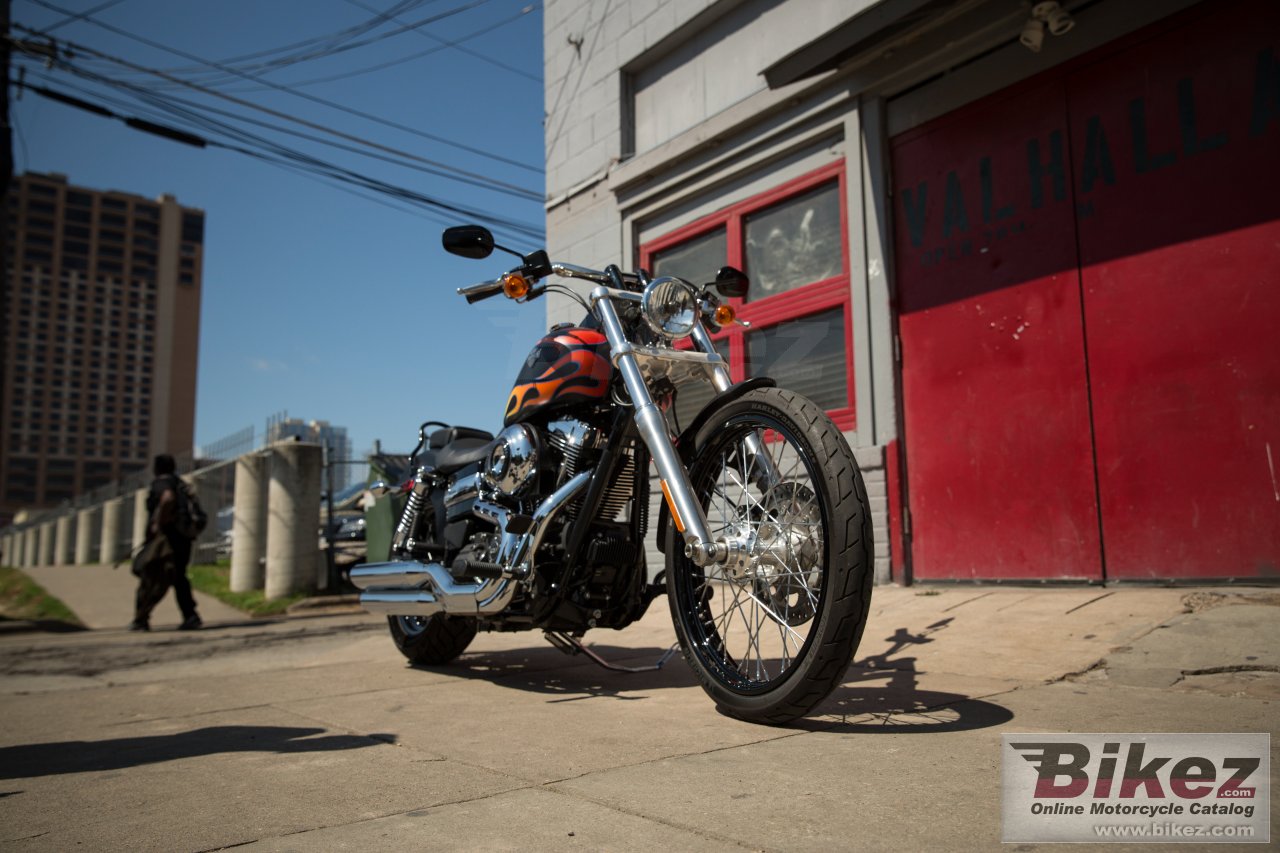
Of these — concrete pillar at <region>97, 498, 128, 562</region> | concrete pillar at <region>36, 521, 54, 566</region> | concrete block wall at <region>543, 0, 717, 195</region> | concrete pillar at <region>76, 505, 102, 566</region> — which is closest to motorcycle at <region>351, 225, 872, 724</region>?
concrete block wall at <region>543, 0, 717, 195</region>

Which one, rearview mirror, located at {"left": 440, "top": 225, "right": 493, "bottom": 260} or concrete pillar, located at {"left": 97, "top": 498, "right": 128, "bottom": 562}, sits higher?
rearview mirror, located at {"left": 440, "top": 225, "right": 493, "bottom": 260}

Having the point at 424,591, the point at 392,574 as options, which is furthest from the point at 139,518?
the point at 424,591

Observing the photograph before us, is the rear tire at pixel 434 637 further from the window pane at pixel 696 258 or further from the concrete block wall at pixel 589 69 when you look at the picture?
the concrete block wall at pixel 589 69

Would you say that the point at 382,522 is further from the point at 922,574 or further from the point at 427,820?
the point at 427,820

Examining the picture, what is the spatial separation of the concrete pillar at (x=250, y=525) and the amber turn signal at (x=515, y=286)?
32.9 feet

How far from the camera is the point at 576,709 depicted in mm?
3111

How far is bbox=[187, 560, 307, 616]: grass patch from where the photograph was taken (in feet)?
34.7

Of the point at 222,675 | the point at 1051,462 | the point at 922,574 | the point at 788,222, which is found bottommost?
the point at 222,675

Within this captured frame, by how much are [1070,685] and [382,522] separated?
27.5ft

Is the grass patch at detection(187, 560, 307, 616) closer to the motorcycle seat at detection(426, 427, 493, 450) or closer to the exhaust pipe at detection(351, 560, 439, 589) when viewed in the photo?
the exhaust pipe at detection(351, 560, 439, 589)

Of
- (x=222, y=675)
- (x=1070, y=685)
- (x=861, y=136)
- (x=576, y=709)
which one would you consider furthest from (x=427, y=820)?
(x=861, y=136)

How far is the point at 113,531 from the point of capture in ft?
77.9

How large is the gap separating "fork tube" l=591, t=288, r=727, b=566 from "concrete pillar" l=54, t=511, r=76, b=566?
1257 inches

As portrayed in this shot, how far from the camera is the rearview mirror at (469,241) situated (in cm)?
331
